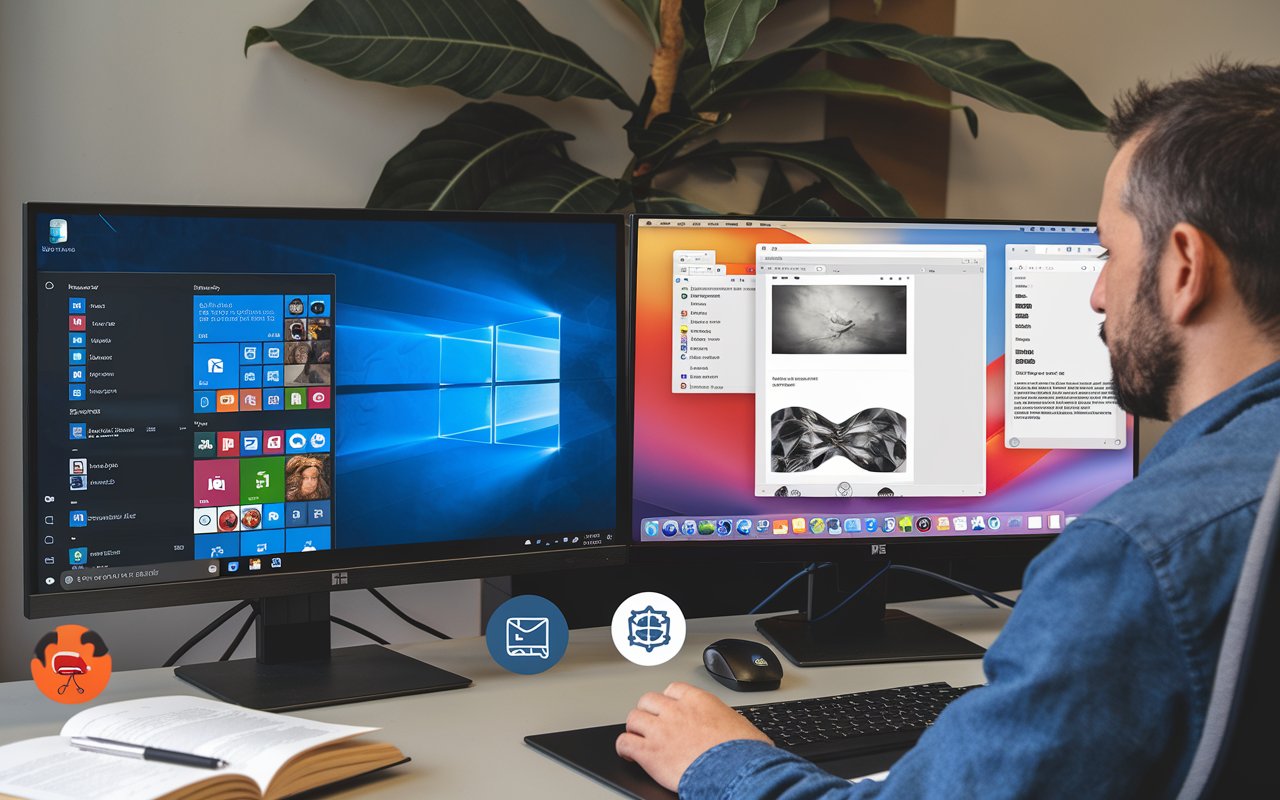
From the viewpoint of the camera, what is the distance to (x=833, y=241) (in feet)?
4.36

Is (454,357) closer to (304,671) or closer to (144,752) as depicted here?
(304,671)

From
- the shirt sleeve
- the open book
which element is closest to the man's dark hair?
the shirt sleeve

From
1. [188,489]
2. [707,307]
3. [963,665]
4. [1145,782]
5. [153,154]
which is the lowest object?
[963,665]

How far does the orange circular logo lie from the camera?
1.05m

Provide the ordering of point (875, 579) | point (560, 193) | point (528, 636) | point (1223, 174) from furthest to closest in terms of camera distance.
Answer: point (560, 193)
point (875, 579)
point (528, 636)
point (1223, 174)

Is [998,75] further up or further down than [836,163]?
further up

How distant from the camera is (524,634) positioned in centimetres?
123

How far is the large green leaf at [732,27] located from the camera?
135cm

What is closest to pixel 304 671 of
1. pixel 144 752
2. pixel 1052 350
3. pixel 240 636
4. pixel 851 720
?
pixel 240 636

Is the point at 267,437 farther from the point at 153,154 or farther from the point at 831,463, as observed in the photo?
the point at 831,463

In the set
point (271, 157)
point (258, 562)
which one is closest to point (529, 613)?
point (258, 562)

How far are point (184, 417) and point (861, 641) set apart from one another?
2.66 feet

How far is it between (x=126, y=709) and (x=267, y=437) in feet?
0.94

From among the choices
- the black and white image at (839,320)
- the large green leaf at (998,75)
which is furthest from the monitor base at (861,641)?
the large green leaf at (998,75)
